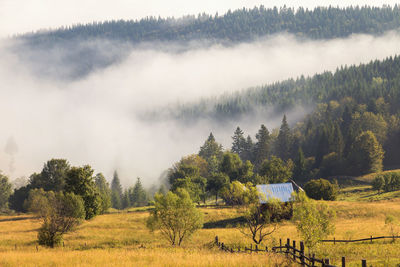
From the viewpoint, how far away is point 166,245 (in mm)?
43156

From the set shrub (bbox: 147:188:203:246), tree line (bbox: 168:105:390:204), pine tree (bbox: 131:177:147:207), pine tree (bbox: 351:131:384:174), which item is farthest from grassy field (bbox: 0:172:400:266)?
pine tree (bbox: 131:177:147:207)

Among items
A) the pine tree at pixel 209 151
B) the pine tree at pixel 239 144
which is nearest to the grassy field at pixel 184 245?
the pine tree at pixel 209 151

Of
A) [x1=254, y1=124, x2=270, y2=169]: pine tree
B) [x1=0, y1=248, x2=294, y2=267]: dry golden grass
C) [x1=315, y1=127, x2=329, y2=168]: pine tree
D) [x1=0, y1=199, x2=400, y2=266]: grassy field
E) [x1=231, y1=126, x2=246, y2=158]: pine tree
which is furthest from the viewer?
[x1=231, y1=126, x2=246, y2=158]: pine tree

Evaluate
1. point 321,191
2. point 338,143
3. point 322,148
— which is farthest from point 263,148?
point 321,191

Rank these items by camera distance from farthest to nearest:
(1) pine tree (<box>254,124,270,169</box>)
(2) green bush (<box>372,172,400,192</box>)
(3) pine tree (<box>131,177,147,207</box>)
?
1. (3) pine tree (<box>131,177,147,207</box>)
2. (1) pine tree (<box>254,124,270,169</box>)
3. (2) green bush (<box>372,172,400,192</box>)

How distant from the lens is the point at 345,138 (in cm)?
14050

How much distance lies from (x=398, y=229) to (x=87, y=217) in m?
53.2

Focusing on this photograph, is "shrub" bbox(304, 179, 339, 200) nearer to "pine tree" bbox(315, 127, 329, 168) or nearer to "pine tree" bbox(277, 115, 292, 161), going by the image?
"pine tree" bbox(315, 127, 329, 168)

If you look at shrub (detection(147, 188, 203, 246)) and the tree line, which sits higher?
the tree line

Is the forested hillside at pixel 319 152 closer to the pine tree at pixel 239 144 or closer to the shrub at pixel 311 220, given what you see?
the pine tree at pixel 239 144

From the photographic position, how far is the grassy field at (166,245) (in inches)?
882

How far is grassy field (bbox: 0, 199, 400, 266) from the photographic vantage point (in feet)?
73.5

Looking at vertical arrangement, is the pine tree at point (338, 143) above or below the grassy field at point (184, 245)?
above

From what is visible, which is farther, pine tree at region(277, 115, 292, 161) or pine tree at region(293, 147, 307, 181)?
pine tree at region(277, 115, 292, 161)
